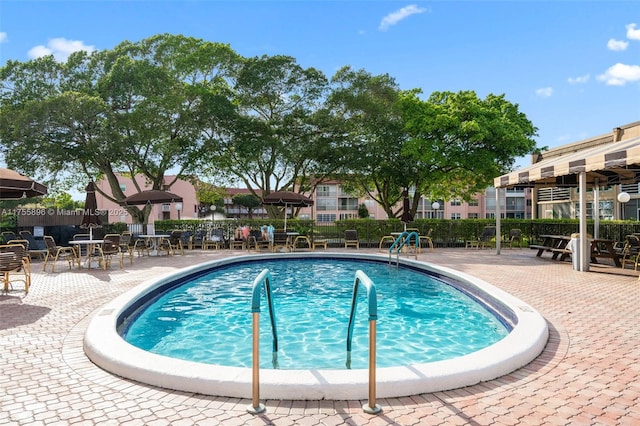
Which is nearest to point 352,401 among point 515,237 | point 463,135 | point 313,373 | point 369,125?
point 313,373

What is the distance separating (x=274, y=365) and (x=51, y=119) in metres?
19.2

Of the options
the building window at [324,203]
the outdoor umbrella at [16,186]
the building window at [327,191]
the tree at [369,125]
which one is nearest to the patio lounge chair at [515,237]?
the tree at [369,125]

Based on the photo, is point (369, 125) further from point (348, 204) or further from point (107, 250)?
point (348, 204)

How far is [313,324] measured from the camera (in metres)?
6.51

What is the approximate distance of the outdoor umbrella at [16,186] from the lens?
A: 26.3ft

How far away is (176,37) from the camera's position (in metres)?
23.3

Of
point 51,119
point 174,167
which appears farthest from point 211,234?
point 51,119

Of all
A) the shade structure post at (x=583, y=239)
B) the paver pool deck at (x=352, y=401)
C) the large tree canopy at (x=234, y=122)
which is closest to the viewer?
the paver pool deck at (x=352, y=401)

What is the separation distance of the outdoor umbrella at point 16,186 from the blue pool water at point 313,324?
3841 millimetres

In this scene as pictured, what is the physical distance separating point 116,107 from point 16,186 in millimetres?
14342

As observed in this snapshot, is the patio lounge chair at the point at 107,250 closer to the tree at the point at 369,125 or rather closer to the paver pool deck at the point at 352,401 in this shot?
the paver pool deck at the point at 352,401

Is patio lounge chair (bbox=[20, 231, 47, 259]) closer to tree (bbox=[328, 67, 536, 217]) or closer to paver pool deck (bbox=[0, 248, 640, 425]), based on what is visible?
paver pool deck (bbox=[0, 248, 640, 425])

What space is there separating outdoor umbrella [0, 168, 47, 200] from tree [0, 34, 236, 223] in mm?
10360

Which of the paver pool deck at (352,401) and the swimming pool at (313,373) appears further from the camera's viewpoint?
the swimming pool at (313,373)
